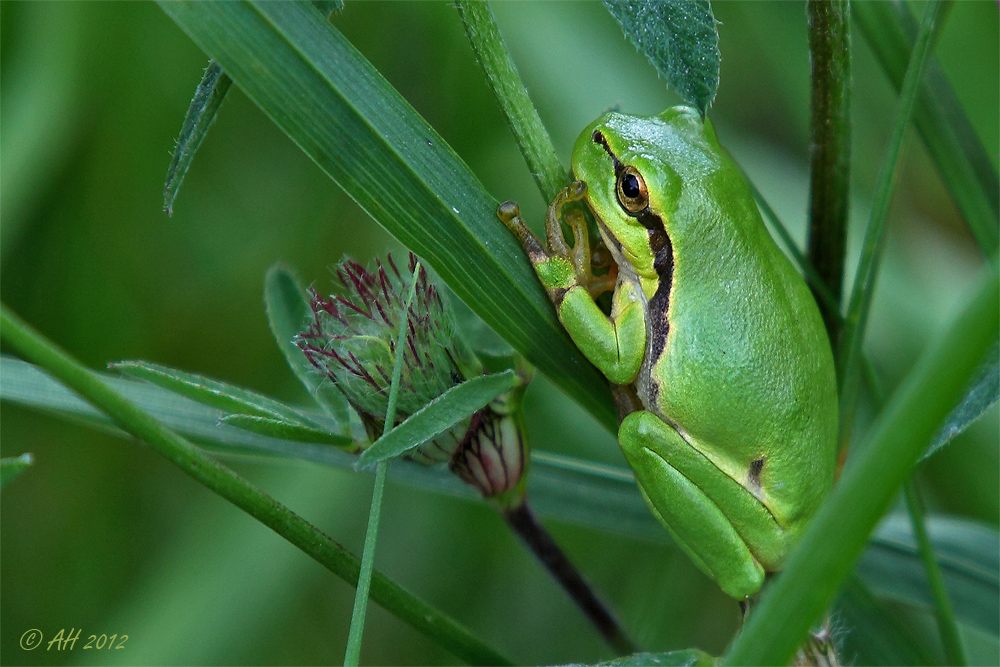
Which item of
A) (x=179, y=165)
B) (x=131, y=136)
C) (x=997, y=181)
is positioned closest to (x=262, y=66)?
(x=179, y=165)

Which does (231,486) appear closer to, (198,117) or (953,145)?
(198,117)

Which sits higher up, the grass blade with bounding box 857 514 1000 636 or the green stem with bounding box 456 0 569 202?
the green stem with bounding box 456 0 569 202

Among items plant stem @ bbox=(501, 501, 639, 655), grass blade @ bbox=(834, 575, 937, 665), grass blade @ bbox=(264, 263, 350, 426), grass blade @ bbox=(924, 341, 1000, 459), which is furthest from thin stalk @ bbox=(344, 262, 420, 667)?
grass blade @ bbox=(834, 575, 937, 665)

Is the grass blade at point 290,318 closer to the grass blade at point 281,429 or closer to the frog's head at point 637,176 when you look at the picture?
the grass blade at point 281,429

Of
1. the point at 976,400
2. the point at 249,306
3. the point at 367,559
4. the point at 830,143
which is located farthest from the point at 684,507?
the point at 249,306

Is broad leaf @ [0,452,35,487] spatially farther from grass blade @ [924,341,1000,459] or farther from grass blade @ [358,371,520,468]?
grass blade @ [924,341,1000,459]

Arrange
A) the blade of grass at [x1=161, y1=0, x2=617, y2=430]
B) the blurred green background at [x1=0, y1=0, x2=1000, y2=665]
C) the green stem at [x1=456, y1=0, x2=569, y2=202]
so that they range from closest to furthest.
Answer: the blade of grass at [x1=161, y1=0, x2=617, y2=430], the green stem at [x1=456, y1=0, x2=569, y2=202], the blurred green background at [x1=0, y1=0, x2=1000, y2=665]

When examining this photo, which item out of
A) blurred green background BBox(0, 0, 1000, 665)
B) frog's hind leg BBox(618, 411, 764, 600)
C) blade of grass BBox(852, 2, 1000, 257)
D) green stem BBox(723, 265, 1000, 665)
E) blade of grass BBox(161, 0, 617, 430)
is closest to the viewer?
green stem BBox(723, 265, 1000, 665)

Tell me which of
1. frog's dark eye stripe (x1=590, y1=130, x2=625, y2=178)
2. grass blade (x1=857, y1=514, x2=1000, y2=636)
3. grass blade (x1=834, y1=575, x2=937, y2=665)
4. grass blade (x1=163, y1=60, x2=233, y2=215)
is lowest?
grass blade (x1=834, y1=575, x2=937, y2=665)
